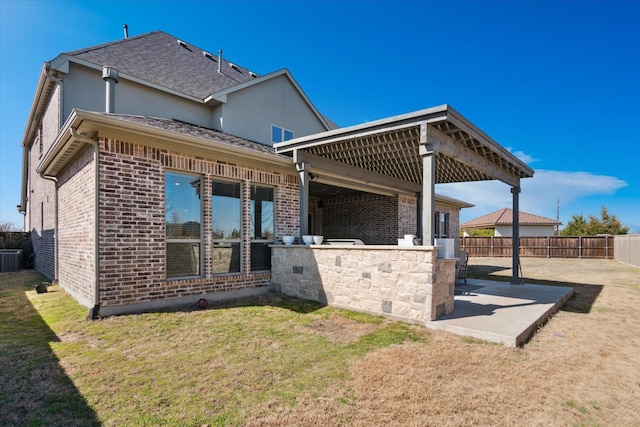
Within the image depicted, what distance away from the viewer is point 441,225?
1683 centimetres

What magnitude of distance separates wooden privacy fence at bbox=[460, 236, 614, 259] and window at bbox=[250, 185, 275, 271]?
17769 mm

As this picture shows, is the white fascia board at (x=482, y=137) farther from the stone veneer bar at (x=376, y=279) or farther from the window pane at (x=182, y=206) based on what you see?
the window pane at (x=182, y=206)

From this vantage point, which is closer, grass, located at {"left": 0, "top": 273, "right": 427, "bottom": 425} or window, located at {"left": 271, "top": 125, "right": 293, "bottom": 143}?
grass, located at {"left": 0, "top": 273, "right": 427, "bottom": 425}

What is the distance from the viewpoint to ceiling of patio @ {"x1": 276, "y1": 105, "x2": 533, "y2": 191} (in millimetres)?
6008

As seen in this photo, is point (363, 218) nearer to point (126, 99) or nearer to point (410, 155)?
point (410, 155)

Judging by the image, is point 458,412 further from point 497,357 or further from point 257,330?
point 257,330

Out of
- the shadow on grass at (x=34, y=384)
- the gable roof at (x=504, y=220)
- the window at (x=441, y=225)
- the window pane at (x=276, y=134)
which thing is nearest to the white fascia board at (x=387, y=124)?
the window pane at (x=276, y=134)

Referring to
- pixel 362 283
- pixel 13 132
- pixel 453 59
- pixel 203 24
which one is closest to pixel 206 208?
pixel 362 283

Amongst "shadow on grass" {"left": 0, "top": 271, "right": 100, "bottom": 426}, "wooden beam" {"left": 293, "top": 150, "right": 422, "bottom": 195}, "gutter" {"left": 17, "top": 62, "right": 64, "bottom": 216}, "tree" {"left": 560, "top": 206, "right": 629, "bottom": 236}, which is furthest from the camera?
"tree" {"left": 560, "top": 206, "right": 629, "bottom": 236}

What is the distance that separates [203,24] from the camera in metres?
13.0

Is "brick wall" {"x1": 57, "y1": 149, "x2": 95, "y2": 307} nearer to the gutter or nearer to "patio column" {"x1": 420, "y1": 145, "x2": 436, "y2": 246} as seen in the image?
A: the gutter

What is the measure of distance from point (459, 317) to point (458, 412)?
2.96m

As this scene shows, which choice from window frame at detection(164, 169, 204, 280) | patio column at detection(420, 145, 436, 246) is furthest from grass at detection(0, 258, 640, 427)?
patio column at detection(420, 145, 436, 246)

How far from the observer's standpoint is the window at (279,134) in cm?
1136
